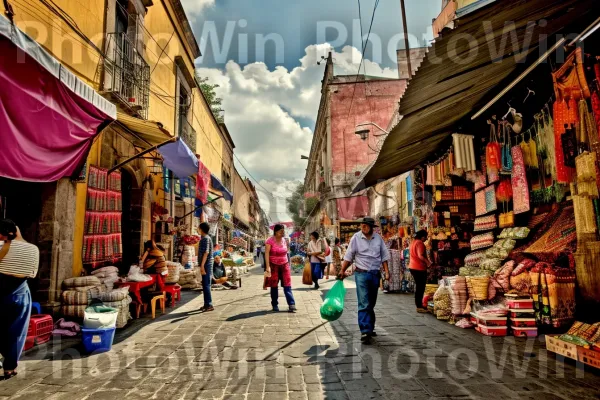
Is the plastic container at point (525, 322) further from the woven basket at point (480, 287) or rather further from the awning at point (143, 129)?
the awning at point (143, 129)

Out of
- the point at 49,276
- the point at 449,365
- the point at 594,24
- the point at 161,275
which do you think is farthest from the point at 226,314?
the point at 594,24

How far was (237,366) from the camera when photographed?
151 inches

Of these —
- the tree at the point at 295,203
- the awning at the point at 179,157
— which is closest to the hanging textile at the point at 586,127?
the awning at the point at 179,157

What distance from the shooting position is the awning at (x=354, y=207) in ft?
67.1

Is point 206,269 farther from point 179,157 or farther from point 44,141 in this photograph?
point 44,141

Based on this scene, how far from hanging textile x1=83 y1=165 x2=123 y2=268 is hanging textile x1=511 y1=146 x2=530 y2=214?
785cm

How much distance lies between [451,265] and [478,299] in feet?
9.85

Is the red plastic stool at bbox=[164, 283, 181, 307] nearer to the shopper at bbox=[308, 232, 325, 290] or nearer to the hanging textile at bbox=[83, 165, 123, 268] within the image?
the hanging textile at bbox=[83, 165, 123, 268]

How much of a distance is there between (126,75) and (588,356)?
10068 mm

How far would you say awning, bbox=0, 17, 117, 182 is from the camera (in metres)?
3.70

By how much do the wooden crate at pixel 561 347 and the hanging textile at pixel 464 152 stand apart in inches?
143

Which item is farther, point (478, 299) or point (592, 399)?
point (478, 299)

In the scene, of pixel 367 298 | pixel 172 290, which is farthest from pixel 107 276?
pixel 367 298

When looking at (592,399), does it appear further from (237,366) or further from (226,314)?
(226,314)
